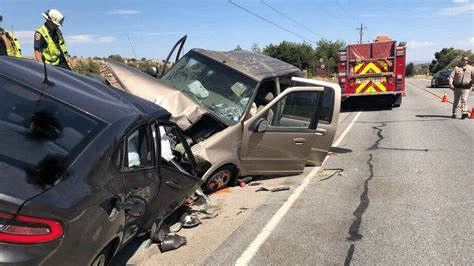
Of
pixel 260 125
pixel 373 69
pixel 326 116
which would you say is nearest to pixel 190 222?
pixel 260 125

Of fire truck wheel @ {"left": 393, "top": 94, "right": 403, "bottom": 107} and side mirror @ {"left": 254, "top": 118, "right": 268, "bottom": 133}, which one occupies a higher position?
side mirror @ {"left": 254, "top": 118, "right": 268, "bottom": 133}

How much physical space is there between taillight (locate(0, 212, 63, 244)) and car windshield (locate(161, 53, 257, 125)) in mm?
4011

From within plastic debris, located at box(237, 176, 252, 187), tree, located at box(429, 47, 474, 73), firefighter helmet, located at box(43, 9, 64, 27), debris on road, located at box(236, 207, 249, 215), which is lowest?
tree, located at box(429, 47, 474, 73)

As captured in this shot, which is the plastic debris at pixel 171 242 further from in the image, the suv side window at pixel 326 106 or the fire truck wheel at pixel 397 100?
the fire truck wheel at pixel 397 100

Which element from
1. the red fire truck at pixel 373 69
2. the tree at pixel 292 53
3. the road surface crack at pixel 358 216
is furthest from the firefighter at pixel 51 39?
the tree at pixel 292 53

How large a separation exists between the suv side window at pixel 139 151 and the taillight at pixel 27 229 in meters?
0.99

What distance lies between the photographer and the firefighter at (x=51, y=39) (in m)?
7.19

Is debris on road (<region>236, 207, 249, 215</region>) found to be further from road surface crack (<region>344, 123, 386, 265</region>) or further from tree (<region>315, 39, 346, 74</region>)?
tree (<region>315, 39, 346, 74</region>)

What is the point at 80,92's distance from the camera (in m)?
3.99

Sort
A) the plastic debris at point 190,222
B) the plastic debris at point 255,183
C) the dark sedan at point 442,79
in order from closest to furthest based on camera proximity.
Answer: the plastic debris at point 190,222 → the plastic debris at point 255,183 → the dark sedan at point 442,79

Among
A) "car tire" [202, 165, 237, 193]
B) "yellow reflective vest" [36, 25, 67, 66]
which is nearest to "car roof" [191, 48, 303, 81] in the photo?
"car tire" [202, 165, 237, 193]

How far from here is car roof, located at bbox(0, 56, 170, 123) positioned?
377 cm

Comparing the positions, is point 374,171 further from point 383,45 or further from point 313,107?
point 383,45

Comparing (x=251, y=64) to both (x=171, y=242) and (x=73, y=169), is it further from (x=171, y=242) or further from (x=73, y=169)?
(x=73, y=169)
